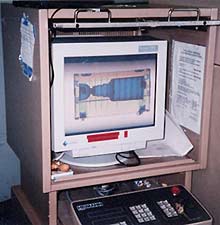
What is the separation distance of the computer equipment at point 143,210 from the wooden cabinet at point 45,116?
0.06m

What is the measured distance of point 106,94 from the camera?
4.12 ft

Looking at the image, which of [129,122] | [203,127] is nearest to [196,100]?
[203,127]

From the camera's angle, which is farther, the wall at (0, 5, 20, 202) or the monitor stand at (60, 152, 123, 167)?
the wall at (0, 5, 20, 202)

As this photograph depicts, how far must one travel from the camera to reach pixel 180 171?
4.37ft

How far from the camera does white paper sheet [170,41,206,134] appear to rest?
1312 mm

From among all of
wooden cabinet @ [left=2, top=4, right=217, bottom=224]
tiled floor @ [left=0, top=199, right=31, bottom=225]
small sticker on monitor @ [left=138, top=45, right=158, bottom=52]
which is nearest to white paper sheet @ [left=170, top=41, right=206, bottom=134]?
wooden cabinet @ [left=2, top=4, right=217, bottom=224]

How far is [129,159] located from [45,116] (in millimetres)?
316

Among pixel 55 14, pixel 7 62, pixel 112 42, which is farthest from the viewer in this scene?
pixel 7 62

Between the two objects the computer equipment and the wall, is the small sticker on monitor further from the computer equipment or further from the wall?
the wall

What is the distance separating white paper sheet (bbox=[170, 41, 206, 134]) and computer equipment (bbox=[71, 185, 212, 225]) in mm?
219

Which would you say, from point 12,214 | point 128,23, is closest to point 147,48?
point 128,23

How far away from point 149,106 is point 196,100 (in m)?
0.14

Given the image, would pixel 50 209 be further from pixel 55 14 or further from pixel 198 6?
pixel 198 6

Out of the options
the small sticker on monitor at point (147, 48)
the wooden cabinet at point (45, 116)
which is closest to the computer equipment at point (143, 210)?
the wooden cabinet at point (45, 116)
